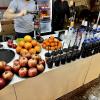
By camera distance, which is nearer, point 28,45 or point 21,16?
point 28,45

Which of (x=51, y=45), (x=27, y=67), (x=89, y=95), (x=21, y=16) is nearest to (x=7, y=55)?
(x=27, y=67)

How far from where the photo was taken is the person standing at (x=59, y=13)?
276 centimetres

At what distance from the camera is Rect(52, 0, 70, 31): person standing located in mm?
2760

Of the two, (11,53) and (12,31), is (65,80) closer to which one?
(11,53)

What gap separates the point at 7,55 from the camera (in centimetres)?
148

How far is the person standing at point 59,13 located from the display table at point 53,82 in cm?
129

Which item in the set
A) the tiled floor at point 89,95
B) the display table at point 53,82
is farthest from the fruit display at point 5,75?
the tiled floor at point 89,95

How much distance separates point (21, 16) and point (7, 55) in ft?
1.99

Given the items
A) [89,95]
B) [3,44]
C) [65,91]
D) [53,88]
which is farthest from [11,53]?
[89,95]

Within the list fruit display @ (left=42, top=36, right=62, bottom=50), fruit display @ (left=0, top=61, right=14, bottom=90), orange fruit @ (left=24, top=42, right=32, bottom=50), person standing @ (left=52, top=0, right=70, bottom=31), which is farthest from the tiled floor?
person standing @ (left=52, top=0, right=70, bottom=31)

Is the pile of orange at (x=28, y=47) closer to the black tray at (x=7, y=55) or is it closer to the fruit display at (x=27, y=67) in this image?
the black tray at (x=7, y=55)

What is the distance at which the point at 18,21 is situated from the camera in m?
2.05

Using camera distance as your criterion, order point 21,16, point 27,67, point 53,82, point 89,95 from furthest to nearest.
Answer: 1. point 89,95
2. point 21,16
3. point 53,82
4. point 27,67

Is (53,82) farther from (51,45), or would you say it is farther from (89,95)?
(89,95)
